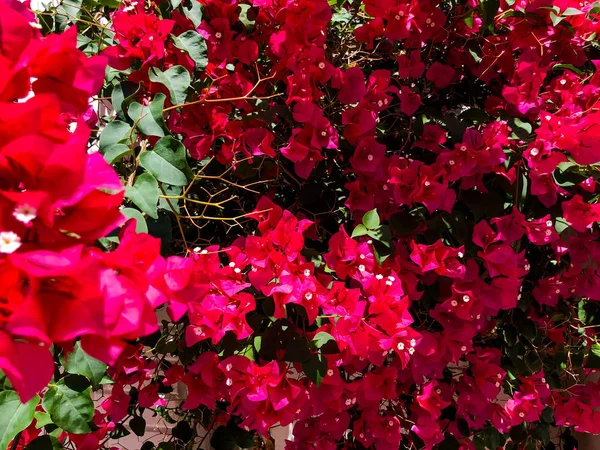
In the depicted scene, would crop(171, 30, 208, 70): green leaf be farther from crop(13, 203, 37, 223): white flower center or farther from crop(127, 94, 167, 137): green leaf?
crop(13, 203, 37, 223): white flower center

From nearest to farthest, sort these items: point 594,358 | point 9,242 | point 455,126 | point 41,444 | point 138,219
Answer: point 9,242
point 138,219
point 41,444
point 455,126
point 594,358

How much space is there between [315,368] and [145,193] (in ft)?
1.24

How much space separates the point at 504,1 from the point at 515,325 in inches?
25.9

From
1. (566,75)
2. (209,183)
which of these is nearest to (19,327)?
(209,183)

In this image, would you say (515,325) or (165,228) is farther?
(515,325)

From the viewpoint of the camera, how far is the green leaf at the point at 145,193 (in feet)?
2.21

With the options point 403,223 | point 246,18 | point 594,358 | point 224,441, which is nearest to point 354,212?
point 403,223

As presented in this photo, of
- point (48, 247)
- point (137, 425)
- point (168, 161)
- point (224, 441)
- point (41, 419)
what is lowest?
point (137, 425)

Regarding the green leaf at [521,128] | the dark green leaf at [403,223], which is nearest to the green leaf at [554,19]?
the green leaf at [521,128]

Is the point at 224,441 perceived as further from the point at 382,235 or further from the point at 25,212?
the point at 25,212

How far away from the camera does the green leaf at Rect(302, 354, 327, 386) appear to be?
817 mm

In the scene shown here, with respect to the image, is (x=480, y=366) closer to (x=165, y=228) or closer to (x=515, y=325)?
(x=515, y=325)

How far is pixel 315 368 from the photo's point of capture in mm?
828

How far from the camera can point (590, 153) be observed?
0.89m
